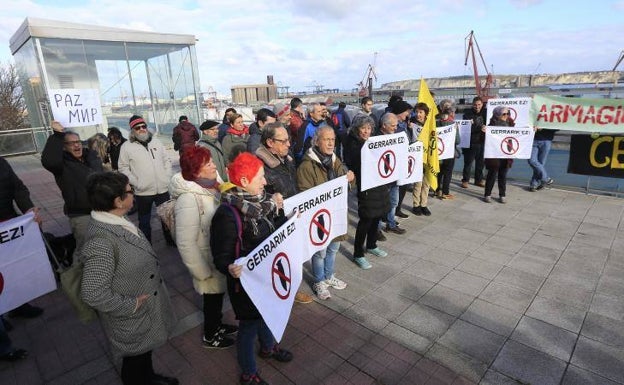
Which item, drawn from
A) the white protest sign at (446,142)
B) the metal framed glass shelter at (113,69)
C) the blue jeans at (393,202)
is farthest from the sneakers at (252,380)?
the metal framed glass shelter at (113,69)

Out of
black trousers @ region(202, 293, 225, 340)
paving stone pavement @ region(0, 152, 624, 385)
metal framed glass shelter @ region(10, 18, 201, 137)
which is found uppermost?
metal framed glass shelter @ region(10, 18, 201, 137)

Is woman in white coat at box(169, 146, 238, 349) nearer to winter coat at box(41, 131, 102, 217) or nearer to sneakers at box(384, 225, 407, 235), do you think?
winter coat at box(41, 131, 102, 217)

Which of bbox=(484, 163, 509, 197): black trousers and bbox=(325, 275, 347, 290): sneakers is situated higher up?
bbox=(484, 163, 509, 197): black trousers

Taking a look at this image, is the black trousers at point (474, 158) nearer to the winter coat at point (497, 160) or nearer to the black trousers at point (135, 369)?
the winter coat at point (497, 160)

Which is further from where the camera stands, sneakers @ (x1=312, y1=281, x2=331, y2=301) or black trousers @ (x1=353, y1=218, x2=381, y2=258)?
black trousers @ (x1=353, y1=218, x2=381, y2=258)

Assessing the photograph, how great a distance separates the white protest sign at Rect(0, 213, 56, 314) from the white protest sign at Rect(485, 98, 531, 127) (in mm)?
7629

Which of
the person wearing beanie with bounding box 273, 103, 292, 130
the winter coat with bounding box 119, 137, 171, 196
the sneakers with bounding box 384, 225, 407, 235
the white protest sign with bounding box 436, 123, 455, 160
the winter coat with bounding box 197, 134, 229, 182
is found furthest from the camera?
the white protest sign with bounding box 436, 123, 455, 160

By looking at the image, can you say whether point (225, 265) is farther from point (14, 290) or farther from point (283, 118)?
point (283, 118)

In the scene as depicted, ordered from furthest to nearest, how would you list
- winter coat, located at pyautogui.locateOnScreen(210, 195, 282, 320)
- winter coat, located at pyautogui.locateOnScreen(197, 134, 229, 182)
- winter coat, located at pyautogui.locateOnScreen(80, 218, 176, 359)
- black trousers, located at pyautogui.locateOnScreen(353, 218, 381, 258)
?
winter coat, located at pyautogui.locateOnScreen(197, 134, 229, 182) < black trousers, located at pyautogui.locateOnScreen(353, 218, 381, 258) < winter coat, located at pyautogui.locateOnScreen(210, 195, 282, 320) < winter coat, located at pyautogui.locateOnScreen(80, 218, 176, 359)

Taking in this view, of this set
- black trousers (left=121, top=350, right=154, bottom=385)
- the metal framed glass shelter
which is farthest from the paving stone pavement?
the metal framed glass shelter

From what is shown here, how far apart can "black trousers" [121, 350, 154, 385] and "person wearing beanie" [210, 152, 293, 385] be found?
2.19ft

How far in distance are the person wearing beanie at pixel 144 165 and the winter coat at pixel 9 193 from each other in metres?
1.13

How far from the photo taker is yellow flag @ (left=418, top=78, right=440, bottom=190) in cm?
598

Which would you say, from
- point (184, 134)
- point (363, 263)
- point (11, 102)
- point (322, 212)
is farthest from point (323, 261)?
point (11, 102)
